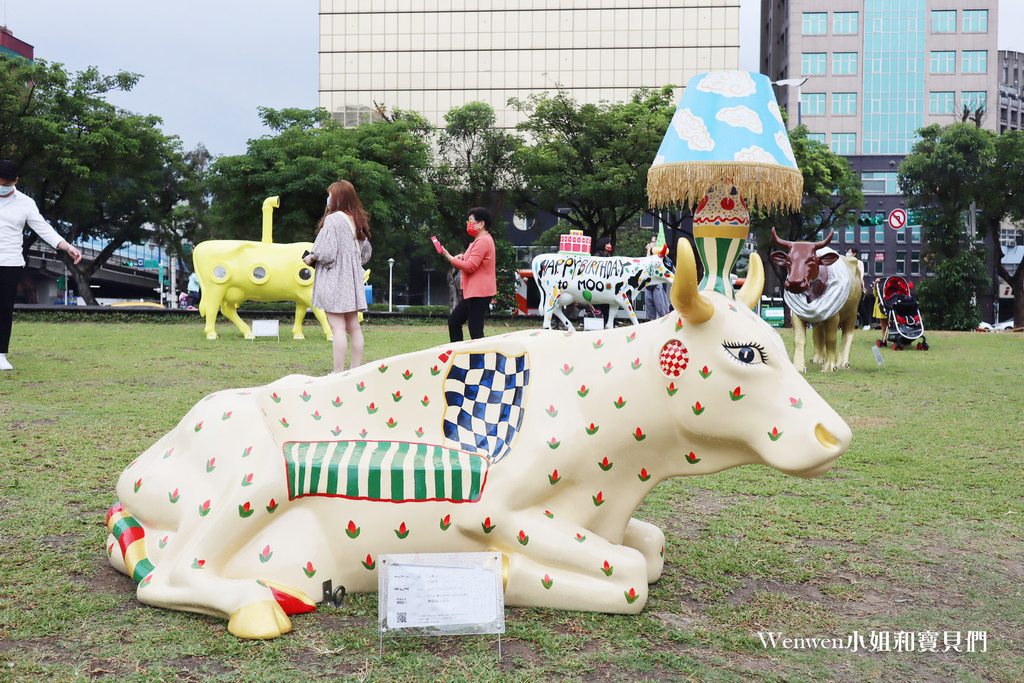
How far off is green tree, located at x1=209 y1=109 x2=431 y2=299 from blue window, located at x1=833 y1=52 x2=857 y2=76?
34.7m

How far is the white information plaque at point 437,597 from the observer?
2.44 meters

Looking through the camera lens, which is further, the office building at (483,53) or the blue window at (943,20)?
the blue window at (943,20)

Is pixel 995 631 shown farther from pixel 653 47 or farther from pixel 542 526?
pixel 653 47

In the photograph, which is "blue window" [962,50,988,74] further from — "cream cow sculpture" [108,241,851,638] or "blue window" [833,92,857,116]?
"cream cow sculpture" [108,241,851,638]

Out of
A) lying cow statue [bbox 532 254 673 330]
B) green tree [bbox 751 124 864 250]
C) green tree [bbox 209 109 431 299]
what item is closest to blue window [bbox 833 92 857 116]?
green tree [bbox 751 124 864 250]

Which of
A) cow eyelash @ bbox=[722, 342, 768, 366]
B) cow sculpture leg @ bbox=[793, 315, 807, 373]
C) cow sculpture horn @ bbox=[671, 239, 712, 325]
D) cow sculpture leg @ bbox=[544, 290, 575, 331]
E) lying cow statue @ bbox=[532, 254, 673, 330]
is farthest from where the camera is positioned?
cow sculpture leg @ bbox=[544, 290, 575, 331]

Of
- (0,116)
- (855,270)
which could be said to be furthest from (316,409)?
(0,116)

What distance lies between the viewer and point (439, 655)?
2.41 m

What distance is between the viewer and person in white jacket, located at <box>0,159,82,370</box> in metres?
7.34

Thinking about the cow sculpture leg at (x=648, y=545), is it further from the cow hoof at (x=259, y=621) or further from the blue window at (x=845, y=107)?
the blue window at (x=845, y=107)

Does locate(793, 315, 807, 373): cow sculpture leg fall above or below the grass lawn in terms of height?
above

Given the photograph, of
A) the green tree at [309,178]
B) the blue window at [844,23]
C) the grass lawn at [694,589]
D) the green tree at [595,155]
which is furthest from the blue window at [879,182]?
the grass lawn at [694,589]

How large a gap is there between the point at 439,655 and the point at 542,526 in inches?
20.5

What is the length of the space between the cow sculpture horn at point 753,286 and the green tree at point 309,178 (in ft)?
Answer: 65.4
